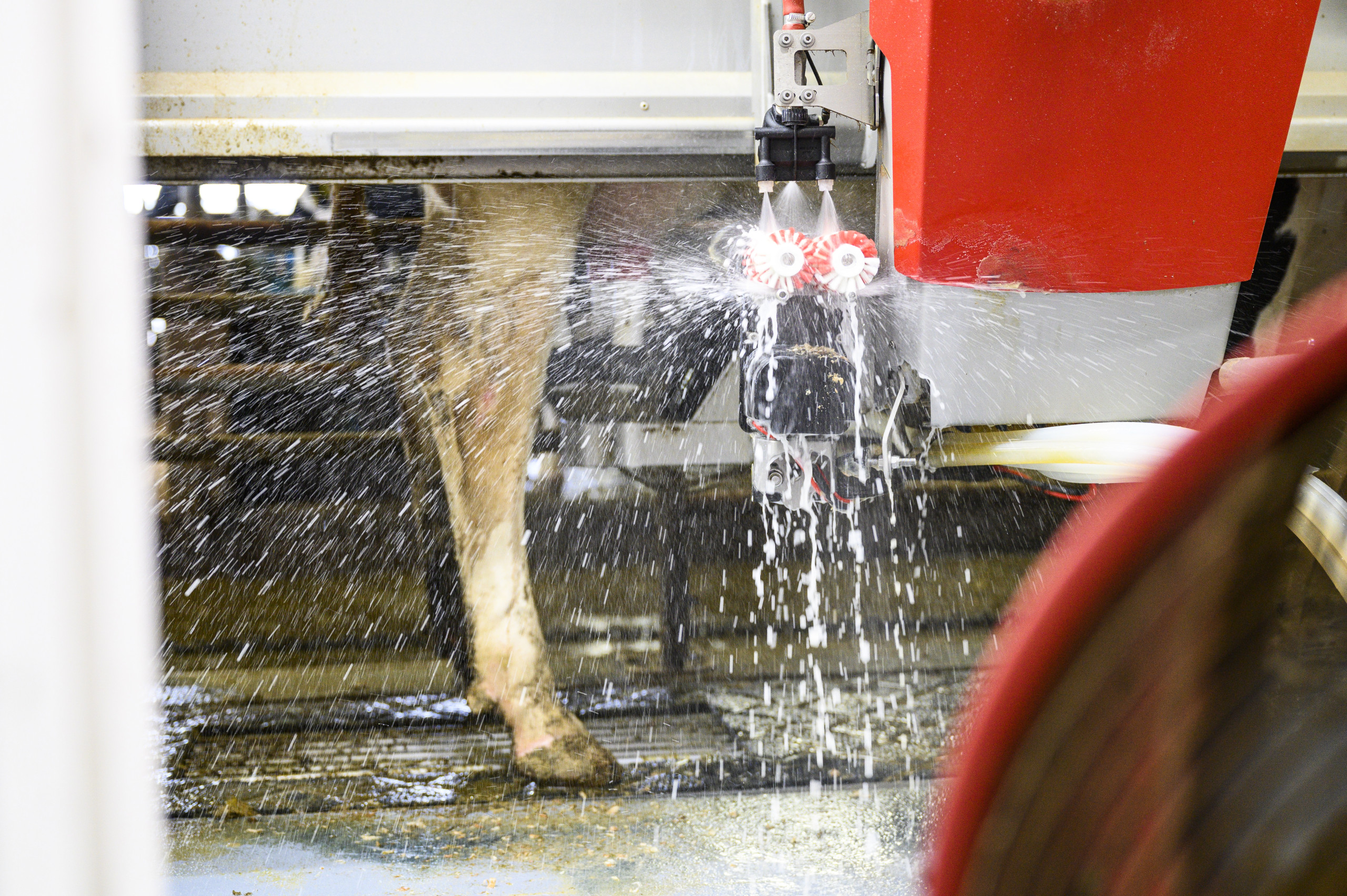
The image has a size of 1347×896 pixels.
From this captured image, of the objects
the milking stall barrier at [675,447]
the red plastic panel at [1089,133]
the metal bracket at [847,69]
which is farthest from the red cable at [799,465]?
the metal bracket at [847,69]

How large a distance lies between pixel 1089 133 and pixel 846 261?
0.37 meters

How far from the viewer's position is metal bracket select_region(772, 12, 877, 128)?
137 cm

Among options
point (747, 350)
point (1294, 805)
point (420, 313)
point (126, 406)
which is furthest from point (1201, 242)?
point (420, 313)

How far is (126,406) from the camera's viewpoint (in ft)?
1.31

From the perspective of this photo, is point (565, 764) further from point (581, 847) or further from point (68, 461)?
point (68, 461)

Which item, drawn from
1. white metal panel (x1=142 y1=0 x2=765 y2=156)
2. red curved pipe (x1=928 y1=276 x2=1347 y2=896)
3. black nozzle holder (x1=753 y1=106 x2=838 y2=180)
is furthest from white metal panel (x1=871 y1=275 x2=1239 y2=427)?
red curved pipe (x1=928 y1=276 x2=1347 y2=896)

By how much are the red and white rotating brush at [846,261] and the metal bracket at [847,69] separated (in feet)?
0.61

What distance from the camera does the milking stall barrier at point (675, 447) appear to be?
0.41m

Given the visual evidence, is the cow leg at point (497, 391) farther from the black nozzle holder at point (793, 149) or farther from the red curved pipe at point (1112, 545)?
the red curved pipe at point (1112, 545)

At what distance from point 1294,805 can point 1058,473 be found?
3.23 feet

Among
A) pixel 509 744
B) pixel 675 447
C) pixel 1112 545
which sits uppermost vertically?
pixel 1112 545

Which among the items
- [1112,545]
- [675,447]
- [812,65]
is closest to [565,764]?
[675,447]

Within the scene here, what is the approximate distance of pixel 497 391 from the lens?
2.30m

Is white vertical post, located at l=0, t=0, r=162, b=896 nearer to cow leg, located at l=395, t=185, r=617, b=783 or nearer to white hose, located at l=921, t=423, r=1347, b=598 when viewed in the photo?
white hose, located at l=921, t=423, r=1347, b=598
